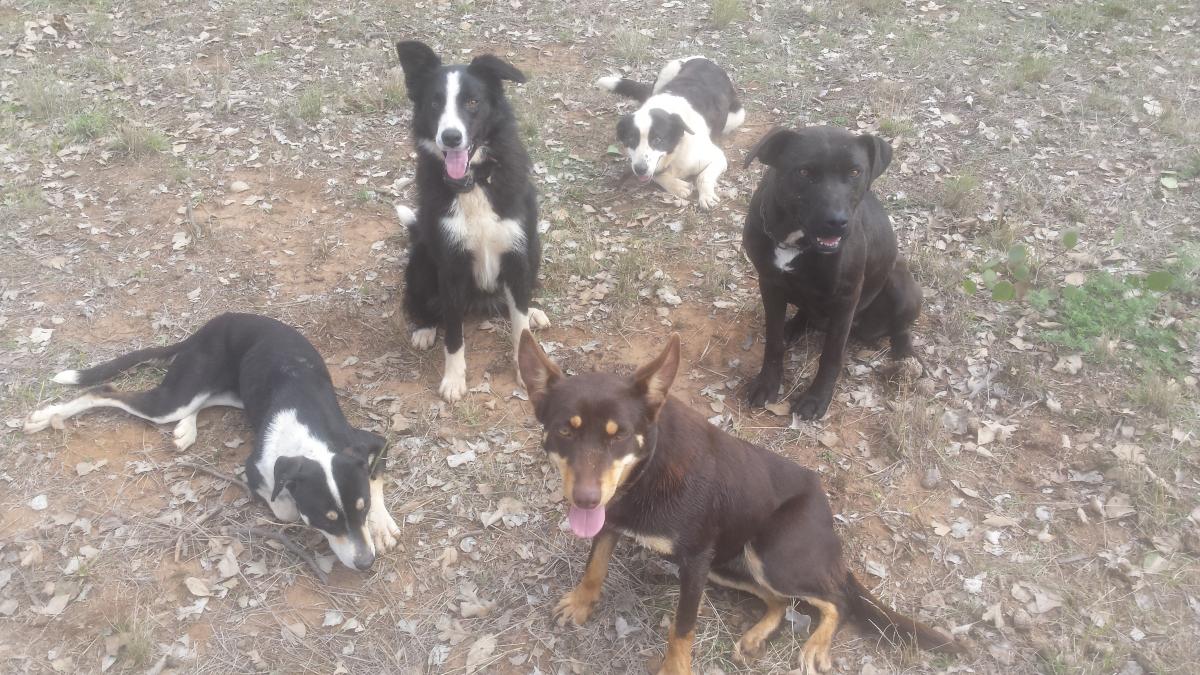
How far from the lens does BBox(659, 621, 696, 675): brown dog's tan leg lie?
121 inches

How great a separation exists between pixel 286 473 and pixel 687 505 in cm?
198

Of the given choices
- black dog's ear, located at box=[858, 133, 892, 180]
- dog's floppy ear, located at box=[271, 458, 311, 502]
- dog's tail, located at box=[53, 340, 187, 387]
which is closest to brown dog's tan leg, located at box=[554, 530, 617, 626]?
dog's floppy ear, located at box=[271, 458, 311, 502]

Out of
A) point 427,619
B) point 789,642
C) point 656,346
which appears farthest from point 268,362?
point 789,642

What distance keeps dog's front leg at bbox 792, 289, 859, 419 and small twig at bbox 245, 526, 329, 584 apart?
2865 millimetres

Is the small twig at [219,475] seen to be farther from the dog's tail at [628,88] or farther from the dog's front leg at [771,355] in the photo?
the dog's tail at [628,88]

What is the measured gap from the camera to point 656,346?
16.4 feet

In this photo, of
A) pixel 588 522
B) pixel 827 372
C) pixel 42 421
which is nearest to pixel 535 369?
pixel 588 522

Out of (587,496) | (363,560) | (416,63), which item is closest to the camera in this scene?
(587,496)

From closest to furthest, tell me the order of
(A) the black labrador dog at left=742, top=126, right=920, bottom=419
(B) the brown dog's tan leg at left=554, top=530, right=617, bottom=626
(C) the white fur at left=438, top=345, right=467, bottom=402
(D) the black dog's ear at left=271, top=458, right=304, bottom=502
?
(B) the brown dog's tan leg at left=554, top=530, right=617, bottom=626, (D) the black dog's ear at left=271, top=458, right=304, bottom=502, (A) the black labrador dog at left=742, top=126, right=920, bottom=419, (C) the white fur at left=438, top=345, right=467, bottom=402

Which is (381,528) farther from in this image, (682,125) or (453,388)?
(682,125)

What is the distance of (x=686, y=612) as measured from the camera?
304cm

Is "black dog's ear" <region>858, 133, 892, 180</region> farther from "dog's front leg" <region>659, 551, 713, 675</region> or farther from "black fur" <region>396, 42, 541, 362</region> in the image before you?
"dog's front leg" <region>659, 551, 713, 675</region>

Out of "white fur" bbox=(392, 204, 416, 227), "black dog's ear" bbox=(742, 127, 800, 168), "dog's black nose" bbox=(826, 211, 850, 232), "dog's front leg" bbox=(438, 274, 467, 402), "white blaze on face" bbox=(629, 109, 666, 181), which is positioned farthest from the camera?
"white blaze on face" bbox=(629, 109, 666, 181)

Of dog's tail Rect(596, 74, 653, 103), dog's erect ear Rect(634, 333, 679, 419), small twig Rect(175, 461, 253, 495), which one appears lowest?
small twig Rect(175, 461, 253, 495)
